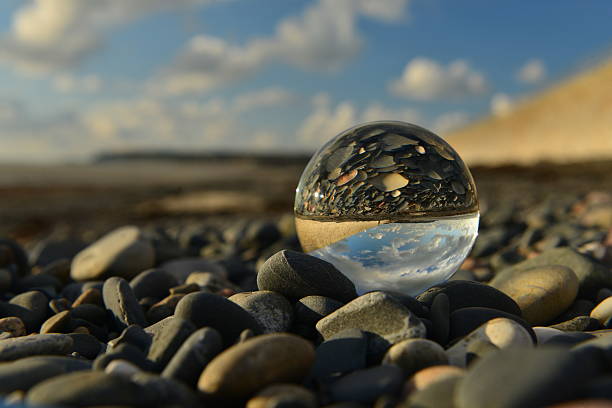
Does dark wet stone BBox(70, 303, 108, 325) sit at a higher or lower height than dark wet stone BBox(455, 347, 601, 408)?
lower

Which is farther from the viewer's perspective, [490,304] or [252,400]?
[490,304]

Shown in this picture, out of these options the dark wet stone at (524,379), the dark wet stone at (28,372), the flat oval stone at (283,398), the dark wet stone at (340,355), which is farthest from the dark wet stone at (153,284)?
the dark wet stone at (524,379)

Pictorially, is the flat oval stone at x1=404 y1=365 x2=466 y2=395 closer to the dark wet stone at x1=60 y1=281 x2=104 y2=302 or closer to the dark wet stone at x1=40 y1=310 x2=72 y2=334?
the dark wet stone at x1=40 y1=310 x2=72 y2=334

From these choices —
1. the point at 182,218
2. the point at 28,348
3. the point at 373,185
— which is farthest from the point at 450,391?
the point at 182,218

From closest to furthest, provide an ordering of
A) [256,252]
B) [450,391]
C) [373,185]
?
[450,391] < [373,185] < [256,252]

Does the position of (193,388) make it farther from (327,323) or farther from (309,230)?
(309,230)

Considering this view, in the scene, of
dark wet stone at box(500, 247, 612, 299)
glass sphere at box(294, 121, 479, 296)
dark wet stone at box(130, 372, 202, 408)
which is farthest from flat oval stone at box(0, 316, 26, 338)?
dark wet stone at box(500, 247, 612, 299)

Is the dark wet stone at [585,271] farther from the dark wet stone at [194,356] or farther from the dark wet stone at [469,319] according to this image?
the dark wet stone at [194,356]

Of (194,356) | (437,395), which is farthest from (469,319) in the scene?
(194,356)

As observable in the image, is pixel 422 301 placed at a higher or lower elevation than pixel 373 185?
lower
